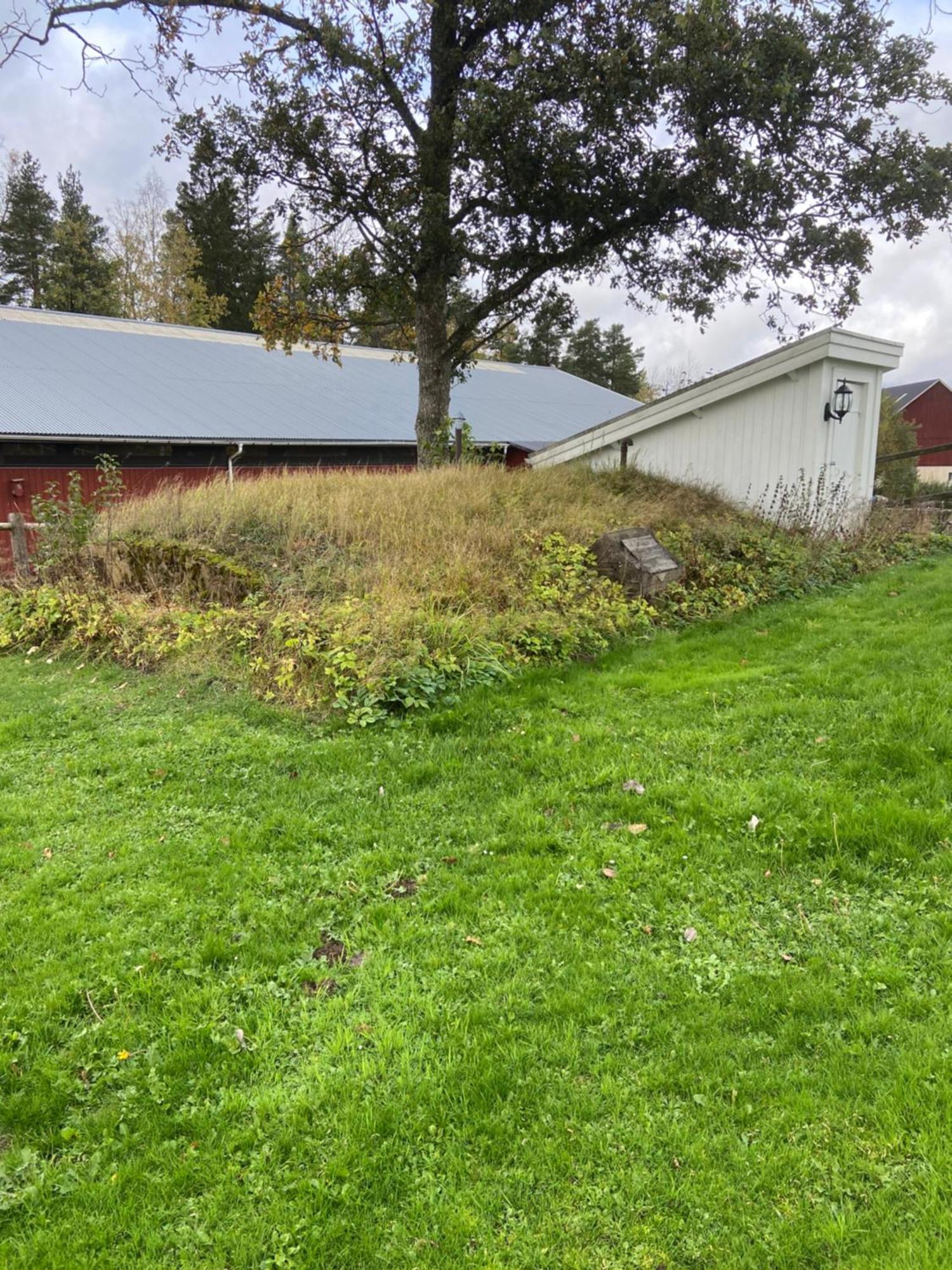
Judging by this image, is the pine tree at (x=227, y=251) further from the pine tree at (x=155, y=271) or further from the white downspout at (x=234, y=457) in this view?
the white downspout at (x=234, y=457)

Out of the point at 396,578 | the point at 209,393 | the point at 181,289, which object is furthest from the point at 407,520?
the point at 181,289

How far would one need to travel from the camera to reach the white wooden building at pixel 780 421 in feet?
29.7

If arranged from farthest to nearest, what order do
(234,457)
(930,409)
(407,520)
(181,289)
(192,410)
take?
(930,409), (181,289), (192,410), (234,457), (407,520)

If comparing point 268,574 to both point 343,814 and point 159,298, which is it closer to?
point 343,814

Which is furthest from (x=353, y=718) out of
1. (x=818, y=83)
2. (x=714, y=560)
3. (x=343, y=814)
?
(x=818, y=83)

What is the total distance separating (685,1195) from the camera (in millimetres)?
1669

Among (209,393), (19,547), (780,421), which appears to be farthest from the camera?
(209,393)

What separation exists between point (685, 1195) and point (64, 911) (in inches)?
92.6

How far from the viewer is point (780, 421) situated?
31.0ft

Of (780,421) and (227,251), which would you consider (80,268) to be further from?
(780,421)

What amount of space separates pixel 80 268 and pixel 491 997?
114 ft

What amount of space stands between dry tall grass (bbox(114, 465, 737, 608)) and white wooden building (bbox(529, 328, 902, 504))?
894 mm

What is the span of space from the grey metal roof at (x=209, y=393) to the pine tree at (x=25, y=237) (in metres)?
16.7

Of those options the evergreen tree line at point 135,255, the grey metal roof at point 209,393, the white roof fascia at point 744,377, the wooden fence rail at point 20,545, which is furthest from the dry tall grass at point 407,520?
the evergreen tree line at point 135,255
